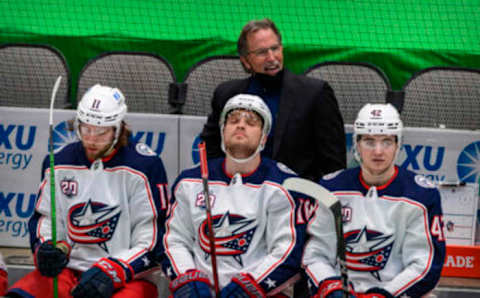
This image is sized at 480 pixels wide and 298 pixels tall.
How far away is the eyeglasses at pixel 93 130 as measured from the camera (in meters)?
3.25

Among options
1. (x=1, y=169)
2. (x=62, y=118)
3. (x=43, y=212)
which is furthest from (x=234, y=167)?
(x=1, y=169)

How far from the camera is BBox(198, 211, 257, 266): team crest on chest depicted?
3100 millimetres

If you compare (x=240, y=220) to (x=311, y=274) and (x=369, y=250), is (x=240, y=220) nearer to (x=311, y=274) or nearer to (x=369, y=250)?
(x=311, y=274)

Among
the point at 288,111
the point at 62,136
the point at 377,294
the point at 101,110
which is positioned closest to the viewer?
the point at 377,294

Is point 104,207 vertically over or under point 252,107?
under

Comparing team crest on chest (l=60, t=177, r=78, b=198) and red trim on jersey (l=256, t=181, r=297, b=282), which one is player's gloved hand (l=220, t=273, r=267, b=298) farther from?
team crest on chest (l=60, t=177, r=78, b=198)

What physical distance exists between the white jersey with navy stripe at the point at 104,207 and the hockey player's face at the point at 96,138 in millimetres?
62

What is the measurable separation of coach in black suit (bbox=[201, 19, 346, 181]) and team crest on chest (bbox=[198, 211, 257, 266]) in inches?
23.6

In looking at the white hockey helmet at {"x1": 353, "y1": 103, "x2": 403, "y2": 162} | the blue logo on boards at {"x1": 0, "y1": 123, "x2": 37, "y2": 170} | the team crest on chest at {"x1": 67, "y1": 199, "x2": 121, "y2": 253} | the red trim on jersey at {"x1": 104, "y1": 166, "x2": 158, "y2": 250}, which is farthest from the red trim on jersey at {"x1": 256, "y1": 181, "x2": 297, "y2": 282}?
the blue logo on boards at {"x1": 0, "y1": 123, "x2": 37, "y2": 170}

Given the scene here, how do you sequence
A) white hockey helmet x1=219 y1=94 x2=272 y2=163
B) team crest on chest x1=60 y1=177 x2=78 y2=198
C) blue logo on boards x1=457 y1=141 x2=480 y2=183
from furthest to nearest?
blue logo on boards x1=457 y1=141 x2=480 y2=183
team crest on chest x1=60 y1=177 x2=78 y2=198
white hockey helmet x1=219 y1=94 x2=272 y2=163

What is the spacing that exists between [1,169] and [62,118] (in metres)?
0.54

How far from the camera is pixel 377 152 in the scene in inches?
121

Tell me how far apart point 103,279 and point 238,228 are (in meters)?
0.64

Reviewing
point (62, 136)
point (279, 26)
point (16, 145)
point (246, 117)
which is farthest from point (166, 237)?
point (279, 26)
